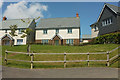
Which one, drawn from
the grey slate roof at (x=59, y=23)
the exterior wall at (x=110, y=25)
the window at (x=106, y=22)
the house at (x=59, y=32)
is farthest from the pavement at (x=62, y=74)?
the grey slate roof at (x=59, y=23)

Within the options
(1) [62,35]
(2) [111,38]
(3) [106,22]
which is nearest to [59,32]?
(1) [62,35]

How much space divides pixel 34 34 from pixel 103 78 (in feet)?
122

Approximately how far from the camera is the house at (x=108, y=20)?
25.4 meters

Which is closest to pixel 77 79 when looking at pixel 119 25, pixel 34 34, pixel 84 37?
pixel 119 25

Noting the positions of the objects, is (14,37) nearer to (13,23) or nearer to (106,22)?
(13,23)

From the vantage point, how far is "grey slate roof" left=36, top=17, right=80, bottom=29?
125 ft

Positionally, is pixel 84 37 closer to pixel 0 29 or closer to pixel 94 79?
pixel 0 29

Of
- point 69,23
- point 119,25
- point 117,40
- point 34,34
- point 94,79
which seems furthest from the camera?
point 34,34

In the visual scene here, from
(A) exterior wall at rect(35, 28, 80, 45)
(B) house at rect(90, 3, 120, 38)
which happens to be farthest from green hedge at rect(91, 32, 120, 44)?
(A) exterior wall at rect(35, 28, 80, 45)

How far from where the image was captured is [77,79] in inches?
274

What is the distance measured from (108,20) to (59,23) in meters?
16.3

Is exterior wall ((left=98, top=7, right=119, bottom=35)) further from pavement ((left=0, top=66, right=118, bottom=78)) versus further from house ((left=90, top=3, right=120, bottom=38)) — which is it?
pavement ((left=0, top=66, right=118, bottom=78))

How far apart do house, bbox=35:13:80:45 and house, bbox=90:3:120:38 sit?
251 inches

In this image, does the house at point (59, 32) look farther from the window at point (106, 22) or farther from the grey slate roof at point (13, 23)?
the window at point (106, 22)
